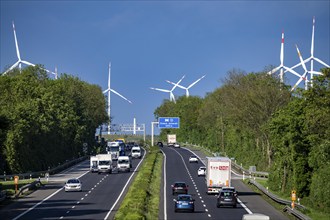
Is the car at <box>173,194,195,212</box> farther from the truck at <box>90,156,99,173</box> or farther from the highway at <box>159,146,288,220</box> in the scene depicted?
the truck at <box>90,156,99,173</box>

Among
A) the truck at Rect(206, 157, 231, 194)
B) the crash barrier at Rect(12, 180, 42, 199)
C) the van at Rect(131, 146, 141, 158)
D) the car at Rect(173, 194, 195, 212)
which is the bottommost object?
the car at Rect(173, 194, 195, 212)

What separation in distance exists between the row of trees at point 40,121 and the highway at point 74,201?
8.65 m

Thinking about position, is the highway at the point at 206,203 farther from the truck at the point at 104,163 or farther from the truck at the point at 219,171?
the truck at the point at 104,163

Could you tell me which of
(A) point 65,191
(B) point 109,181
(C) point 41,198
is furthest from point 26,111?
(C) point 41,198

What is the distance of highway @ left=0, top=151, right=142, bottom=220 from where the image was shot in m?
55.6

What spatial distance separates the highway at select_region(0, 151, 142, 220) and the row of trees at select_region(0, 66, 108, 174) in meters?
8.65

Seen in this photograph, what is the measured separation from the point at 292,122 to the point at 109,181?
2734cm

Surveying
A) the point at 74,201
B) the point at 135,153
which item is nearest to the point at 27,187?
the point at 74,201

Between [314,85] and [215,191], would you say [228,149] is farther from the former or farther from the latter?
[314,85]

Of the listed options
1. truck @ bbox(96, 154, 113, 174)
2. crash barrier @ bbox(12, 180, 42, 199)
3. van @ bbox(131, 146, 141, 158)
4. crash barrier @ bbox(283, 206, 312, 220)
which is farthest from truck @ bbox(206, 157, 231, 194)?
van @ bbox(131, 146, 141, 158)

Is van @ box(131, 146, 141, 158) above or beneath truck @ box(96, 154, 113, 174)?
above

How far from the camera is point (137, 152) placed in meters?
146

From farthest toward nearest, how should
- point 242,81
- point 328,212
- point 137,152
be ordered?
point 242,81 < point 137,152 < point 328,212

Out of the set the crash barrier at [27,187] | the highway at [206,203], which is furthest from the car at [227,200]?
the crash barrier at [27,187]
